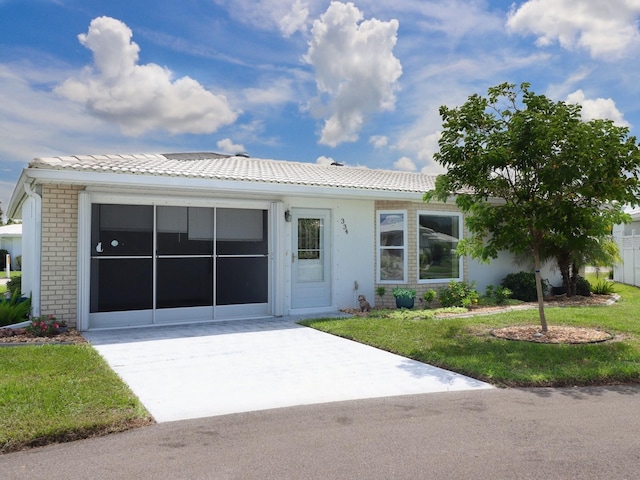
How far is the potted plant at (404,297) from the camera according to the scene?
39.0ft

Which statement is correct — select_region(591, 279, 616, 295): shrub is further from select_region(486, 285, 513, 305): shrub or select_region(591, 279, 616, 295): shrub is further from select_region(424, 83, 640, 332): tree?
select_region(424, 83, 640, 332): tree

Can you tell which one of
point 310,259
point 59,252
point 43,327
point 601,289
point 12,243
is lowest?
point 43,327

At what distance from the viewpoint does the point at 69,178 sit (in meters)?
8.60

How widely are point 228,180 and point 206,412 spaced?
572 cm

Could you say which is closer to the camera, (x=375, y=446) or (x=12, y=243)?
(x=375, y=446)

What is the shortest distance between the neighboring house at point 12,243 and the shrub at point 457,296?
27597 mm

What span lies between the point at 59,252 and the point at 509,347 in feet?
26.0

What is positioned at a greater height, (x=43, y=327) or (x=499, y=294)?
(x=499, y=294)

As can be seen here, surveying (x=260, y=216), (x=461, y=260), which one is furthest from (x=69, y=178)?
(x=461, y=260)

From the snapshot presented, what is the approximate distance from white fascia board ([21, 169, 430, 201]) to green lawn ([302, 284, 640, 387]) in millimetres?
2767

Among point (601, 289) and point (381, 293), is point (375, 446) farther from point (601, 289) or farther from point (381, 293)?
point (601, 289)

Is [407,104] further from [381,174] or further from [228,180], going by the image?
[228,180]

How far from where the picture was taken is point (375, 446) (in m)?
4.01

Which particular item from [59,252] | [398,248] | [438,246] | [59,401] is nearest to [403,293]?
[398,248]
